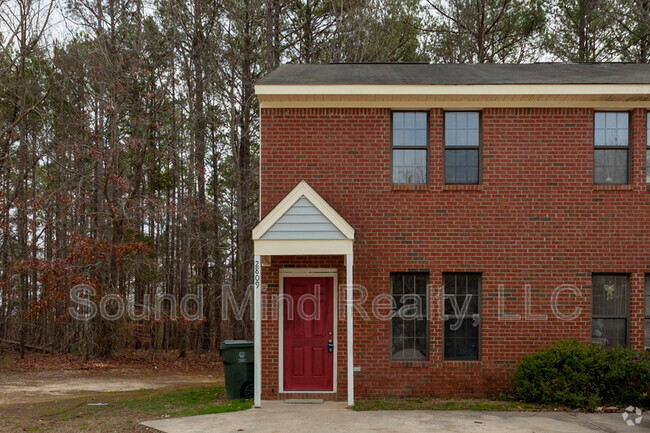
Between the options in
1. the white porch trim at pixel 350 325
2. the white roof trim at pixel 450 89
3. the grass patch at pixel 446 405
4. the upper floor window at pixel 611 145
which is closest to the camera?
the grass patch at pixel 446 405

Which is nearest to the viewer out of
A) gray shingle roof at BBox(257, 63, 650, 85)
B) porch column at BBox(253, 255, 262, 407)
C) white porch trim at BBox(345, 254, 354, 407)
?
white porch trim at BBox(345, 254, 354, 407)

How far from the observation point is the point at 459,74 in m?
12.2

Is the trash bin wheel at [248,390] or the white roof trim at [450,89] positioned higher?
the white roof trim at [450,89]

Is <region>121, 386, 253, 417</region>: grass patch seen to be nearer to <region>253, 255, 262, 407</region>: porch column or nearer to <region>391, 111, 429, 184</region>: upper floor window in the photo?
<region>253, 255, 262, 407</region>: porch column

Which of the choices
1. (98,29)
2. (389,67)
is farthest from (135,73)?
(389,67)

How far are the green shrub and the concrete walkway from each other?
19.9 inches

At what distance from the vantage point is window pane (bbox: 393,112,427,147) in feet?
37.7

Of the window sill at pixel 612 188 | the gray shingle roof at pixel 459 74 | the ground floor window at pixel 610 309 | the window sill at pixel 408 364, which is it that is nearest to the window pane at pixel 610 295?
the ground floor window at pixel 610 309

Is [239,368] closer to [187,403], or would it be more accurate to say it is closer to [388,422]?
[187,403]

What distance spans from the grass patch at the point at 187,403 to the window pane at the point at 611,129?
8.07 metres

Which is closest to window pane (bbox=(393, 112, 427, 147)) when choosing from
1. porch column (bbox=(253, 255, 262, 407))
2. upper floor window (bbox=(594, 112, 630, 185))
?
upper floor window (bbox=(594, 112, 630, 185))

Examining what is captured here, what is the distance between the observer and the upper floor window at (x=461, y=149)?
453 inches

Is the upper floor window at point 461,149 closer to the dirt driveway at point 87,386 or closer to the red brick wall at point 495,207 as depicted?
the red brick wall at point 495,207

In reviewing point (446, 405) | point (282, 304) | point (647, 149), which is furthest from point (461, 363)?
point (647, 149)
